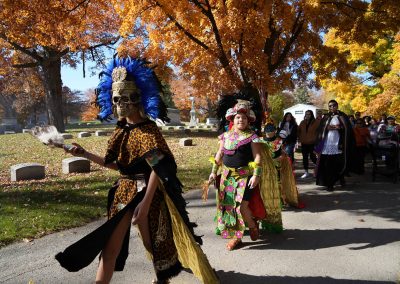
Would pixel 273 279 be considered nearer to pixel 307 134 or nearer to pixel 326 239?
pixel 326 239

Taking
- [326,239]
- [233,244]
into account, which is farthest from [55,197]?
[326,239]

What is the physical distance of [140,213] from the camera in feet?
9.17

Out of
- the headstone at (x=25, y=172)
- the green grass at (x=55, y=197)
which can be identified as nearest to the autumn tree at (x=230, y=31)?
the green grass at (x=55, y=197)

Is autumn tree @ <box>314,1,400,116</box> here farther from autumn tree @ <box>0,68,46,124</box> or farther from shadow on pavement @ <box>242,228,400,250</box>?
autumn tree @ <box>0,68,46,124</box>

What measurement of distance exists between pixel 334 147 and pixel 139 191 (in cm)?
652

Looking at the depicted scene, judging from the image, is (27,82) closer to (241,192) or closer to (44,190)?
(44,190)

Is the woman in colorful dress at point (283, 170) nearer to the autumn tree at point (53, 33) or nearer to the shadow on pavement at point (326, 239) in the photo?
the shadow on pavement at point (326, 239)

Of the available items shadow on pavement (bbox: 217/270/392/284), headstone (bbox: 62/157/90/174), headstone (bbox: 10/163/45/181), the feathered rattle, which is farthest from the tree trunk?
shadow on pavement (bbox: 217/270/392/284)

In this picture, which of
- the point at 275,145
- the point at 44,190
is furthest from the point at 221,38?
the point at 44,190

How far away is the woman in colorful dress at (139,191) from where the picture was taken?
9.27 feet

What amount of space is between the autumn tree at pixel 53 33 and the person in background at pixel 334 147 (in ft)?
25.6

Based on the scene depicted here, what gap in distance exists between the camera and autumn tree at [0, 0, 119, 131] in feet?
33.5

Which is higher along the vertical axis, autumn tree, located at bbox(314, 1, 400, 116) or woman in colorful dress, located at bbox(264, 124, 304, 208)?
autumn tree, located at bbox(314, 1, 400, 116)

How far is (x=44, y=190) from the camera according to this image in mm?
7848
